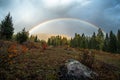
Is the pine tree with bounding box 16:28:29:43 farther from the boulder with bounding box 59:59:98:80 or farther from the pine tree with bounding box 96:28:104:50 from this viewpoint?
the pine tree with bounding box 96:28:104:50

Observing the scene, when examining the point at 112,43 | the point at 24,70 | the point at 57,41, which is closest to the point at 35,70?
the point at 24,70

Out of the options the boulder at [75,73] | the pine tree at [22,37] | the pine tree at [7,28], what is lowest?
the boulder at [75,73]

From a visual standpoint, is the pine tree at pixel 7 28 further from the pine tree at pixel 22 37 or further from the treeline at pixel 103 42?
the treeline at pixel 103 42

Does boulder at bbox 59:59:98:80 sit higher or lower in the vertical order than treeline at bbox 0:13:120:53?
lower

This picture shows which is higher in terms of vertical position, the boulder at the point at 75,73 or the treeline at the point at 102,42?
the treeline at the point at 102,42

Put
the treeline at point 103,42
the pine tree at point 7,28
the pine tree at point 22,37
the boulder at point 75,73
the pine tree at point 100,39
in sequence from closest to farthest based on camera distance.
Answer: the boulder at point 75,73 → the pine tree at point 22,37 → the pine tree at point 7,28 → the treeline at point 103,42 → the pine tree at point 100,39

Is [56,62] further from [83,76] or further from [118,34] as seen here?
Answer: [118,34]

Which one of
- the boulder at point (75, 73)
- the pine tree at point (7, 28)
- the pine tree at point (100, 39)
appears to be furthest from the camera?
the pine tree at point (100, 39)

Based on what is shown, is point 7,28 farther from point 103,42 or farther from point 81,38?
point 81,38

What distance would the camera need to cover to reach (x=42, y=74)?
1155cm

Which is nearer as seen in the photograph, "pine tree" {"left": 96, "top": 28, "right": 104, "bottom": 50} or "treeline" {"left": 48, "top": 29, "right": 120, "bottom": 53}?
"treeline" {"left": 48, "top": 29, "right": 120, "bottom": 53}

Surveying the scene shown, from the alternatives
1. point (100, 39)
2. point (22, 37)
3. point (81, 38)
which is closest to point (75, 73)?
point (22, 37)

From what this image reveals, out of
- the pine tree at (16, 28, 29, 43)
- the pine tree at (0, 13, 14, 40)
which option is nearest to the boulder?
the pine tree at (16, 28, 29, 43)

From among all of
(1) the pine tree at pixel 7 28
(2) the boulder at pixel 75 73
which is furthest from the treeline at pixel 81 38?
(2) the boulder at pixel 75 73
